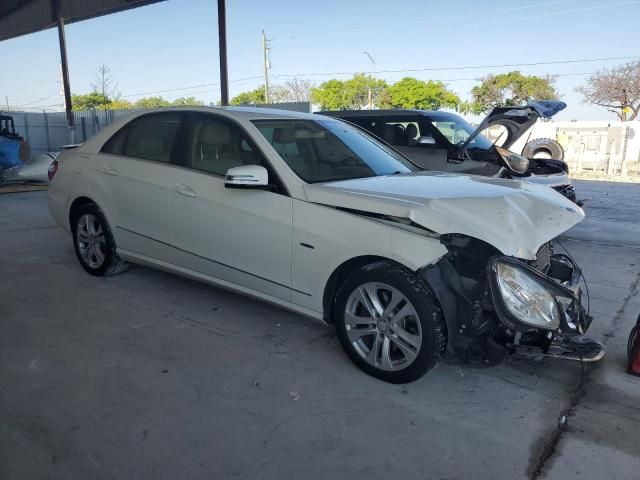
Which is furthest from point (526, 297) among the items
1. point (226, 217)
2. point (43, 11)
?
point (43, 11)

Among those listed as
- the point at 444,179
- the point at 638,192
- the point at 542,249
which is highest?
the point at 444,179

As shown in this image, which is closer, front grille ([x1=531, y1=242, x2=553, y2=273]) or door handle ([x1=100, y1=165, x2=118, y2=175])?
front grille ([x1=531, y1=242, x2=553, y2=273])

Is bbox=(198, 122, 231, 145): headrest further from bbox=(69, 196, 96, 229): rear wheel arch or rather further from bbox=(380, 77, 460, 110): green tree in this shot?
bbox=(380, 77, 460, 110): green tree

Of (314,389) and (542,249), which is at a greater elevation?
(542,249)

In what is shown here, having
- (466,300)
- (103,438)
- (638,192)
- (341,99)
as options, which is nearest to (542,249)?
(466,300)

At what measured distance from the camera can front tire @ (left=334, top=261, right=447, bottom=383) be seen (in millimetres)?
2859

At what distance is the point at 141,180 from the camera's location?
14.1ft

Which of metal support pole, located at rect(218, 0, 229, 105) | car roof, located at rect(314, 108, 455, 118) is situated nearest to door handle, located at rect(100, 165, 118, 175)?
car roof, located at rect(314, 108, 455, 118)

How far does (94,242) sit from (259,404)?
2.85 metres

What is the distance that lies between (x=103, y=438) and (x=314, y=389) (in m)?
1.16

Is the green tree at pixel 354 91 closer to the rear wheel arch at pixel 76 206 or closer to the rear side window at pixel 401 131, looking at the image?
the rear side window at pixel 401 131

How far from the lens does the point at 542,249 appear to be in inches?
122

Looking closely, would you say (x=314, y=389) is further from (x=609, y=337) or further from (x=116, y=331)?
(x=609, y=337)

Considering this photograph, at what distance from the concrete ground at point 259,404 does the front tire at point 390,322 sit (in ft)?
0.45
